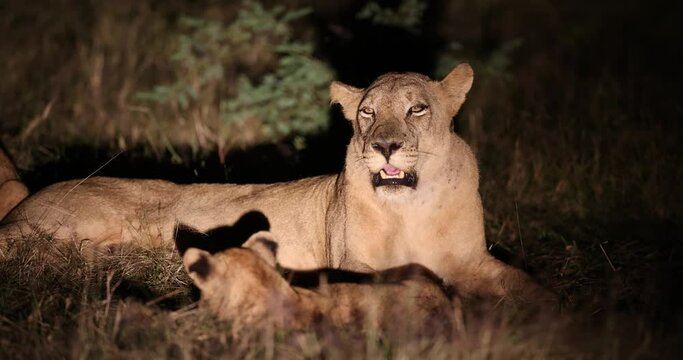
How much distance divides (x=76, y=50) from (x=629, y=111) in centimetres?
616

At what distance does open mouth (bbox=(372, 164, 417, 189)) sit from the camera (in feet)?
16.3

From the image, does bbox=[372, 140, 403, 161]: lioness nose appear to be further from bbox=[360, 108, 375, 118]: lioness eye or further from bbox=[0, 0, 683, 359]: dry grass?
bbox=[0, 0, 683, 359]: dry grass

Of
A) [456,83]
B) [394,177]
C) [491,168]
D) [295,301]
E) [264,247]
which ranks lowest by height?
[491,168]

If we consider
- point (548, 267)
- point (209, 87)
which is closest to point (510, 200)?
point (548, 267)

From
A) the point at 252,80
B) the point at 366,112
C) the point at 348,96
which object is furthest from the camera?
the point at 252,80

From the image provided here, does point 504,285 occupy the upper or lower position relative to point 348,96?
lower

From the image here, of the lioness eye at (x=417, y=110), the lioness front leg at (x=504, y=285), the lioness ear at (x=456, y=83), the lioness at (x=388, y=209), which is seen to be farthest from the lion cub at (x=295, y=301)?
the lioness ear at (x=456, y=83)

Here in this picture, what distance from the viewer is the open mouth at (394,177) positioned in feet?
16.3

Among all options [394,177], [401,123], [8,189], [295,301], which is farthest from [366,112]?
[8,189]

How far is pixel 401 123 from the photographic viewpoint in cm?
505

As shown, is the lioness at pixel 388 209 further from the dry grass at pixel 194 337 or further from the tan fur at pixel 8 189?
the dry grass at pixel 194 337

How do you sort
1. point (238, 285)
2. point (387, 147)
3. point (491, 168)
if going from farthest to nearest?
1. point (491, 168)
2. point (387, 147)
3. point (238, 285)

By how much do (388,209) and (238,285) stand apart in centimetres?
129

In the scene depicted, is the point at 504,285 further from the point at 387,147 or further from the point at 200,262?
the point at 200,262
